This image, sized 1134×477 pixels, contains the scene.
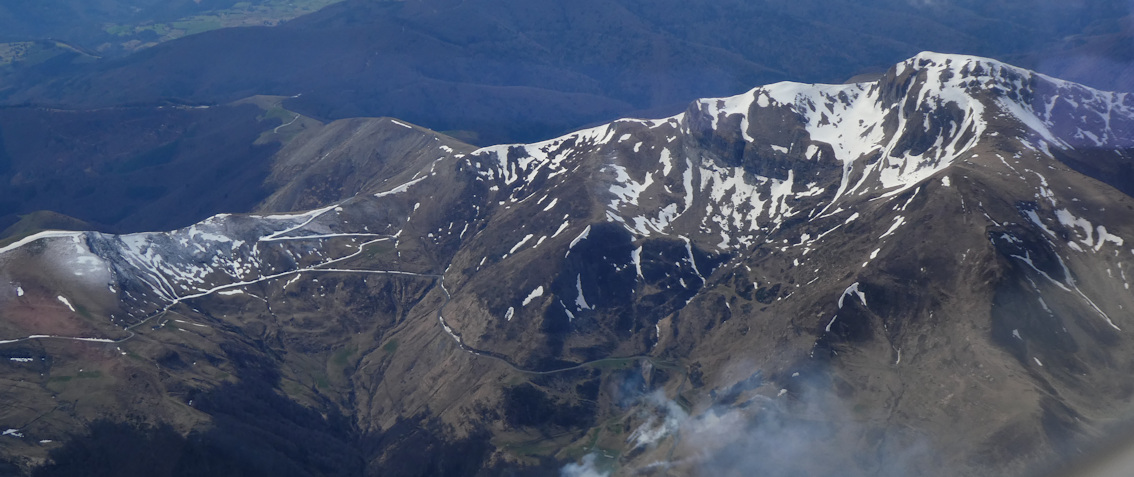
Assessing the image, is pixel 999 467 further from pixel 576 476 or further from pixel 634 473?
pixel 576 476

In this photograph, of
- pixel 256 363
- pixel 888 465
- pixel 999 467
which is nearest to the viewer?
pixel 999 467

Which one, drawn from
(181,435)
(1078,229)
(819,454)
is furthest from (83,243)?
(1078,229)

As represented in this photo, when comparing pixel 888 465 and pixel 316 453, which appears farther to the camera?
pixel 316 453

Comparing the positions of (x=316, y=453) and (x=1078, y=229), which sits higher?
(x=1078, y=229)

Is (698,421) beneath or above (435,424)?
above

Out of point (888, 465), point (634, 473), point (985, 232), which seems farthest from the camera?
point (985, 232)

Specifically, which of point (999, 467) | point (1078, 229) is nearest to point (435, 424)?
point (999, 467)

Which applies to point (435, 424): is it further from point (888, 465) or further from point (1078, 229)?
point (1078, 229)

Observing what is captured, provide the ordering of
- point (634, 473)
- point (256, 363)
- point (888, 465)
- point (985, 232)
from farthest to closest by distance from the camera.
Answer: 1. point (256, 363)
2. point (985, 232)
3. point (634, 473)
4. point (888, 465)

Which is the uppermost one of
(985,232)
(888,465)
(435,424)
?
(985,232)
